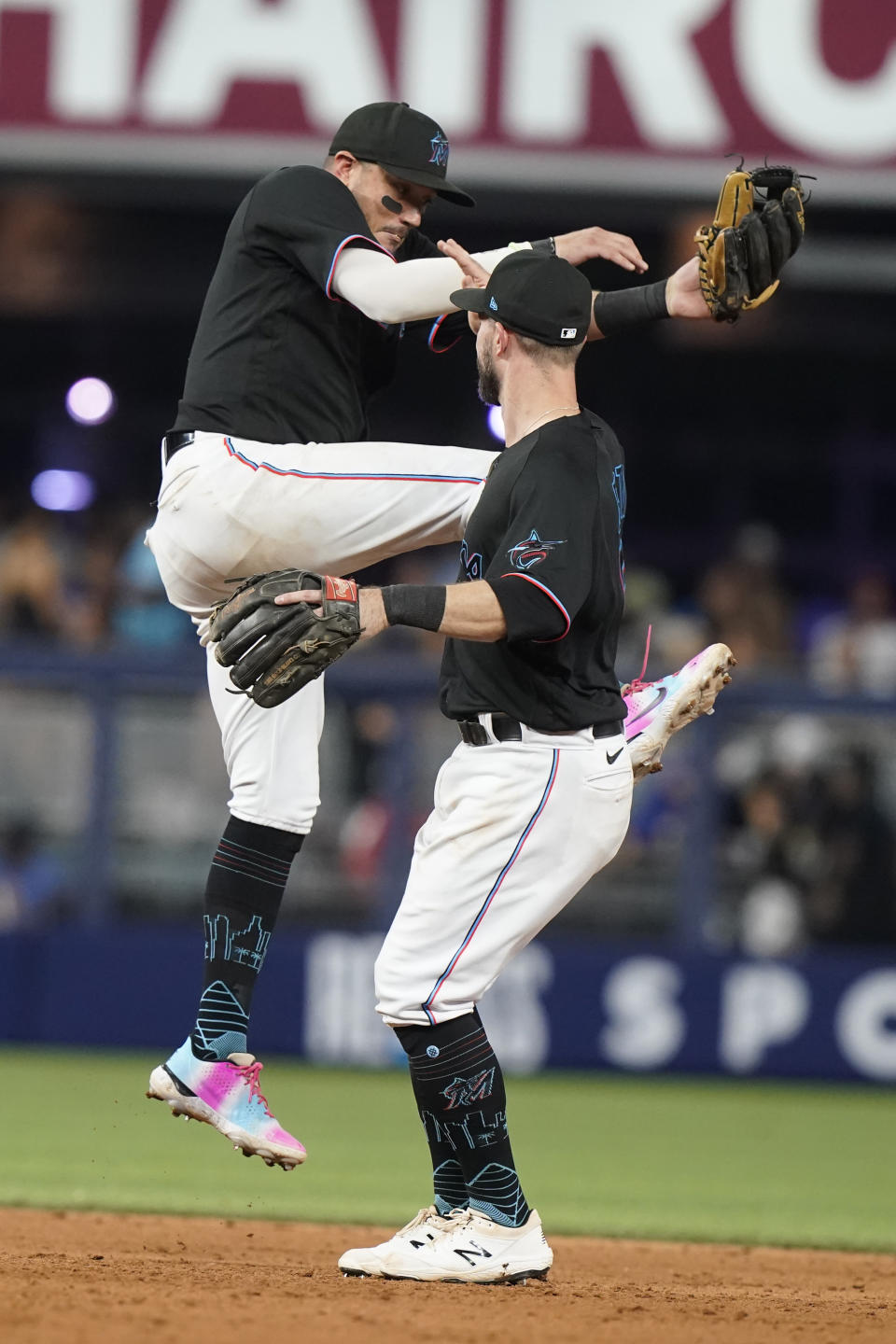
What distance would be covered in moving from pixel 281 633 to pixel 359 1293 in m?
1.46

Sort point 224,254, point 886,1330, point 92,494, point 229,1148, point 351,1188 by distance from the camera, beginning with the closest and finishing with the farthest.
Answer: point 886,1330 → point 224,254 → point 351,1188 → point 229,1148 → point 92,494

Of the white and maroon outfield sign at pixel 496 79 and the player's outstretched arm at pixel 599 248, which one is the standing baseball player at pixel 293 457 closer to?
the player's outstretched arm at pixel 599 248

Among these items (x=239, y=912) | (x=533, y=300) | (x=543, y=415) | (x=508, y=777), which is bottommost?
(x=239, y=912)

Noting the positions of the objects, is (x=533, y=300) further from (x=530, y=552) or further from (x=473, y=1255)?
(x=473, y=1255)

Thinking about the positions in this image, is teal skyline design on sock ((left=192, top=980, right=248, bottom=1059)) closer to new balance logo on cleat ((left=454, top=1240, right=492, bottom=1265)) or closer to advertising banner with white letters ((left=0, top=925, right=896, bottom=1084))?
new balance logo on cleat ((left=454, top=1240, right=492, bottom=1265))

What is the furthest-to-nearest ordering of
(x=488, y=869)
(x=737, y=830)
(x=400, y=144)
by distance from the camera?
(x=737, y=830)
(x=400, y=144)
(x=488, y=869)

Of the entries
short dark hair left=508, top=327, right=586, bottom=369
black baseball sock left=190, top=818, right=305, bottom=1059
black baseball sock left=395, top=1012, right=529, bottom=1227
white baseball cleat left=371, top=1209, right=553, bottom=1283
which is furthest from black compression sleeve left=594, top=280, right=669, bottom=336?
white baseball cleat left=371, top=1209, right=553, bottom=1283

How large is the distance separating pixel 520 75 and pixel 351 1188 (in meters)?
6.04

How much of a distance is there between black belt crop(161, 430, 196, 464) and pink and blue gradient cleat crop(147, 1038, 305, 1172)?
55.3 inches

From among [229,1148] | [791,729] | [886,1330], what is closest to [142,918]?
[229,1148]

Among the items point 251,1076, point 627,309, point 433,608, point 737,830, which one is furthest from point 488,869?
point 737,830

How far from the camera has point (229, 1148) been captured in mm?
7840

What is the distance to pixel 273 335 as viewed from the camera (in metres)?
4.70

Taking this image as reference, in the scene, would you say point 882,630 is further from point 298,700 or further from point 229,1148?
point 298,700
